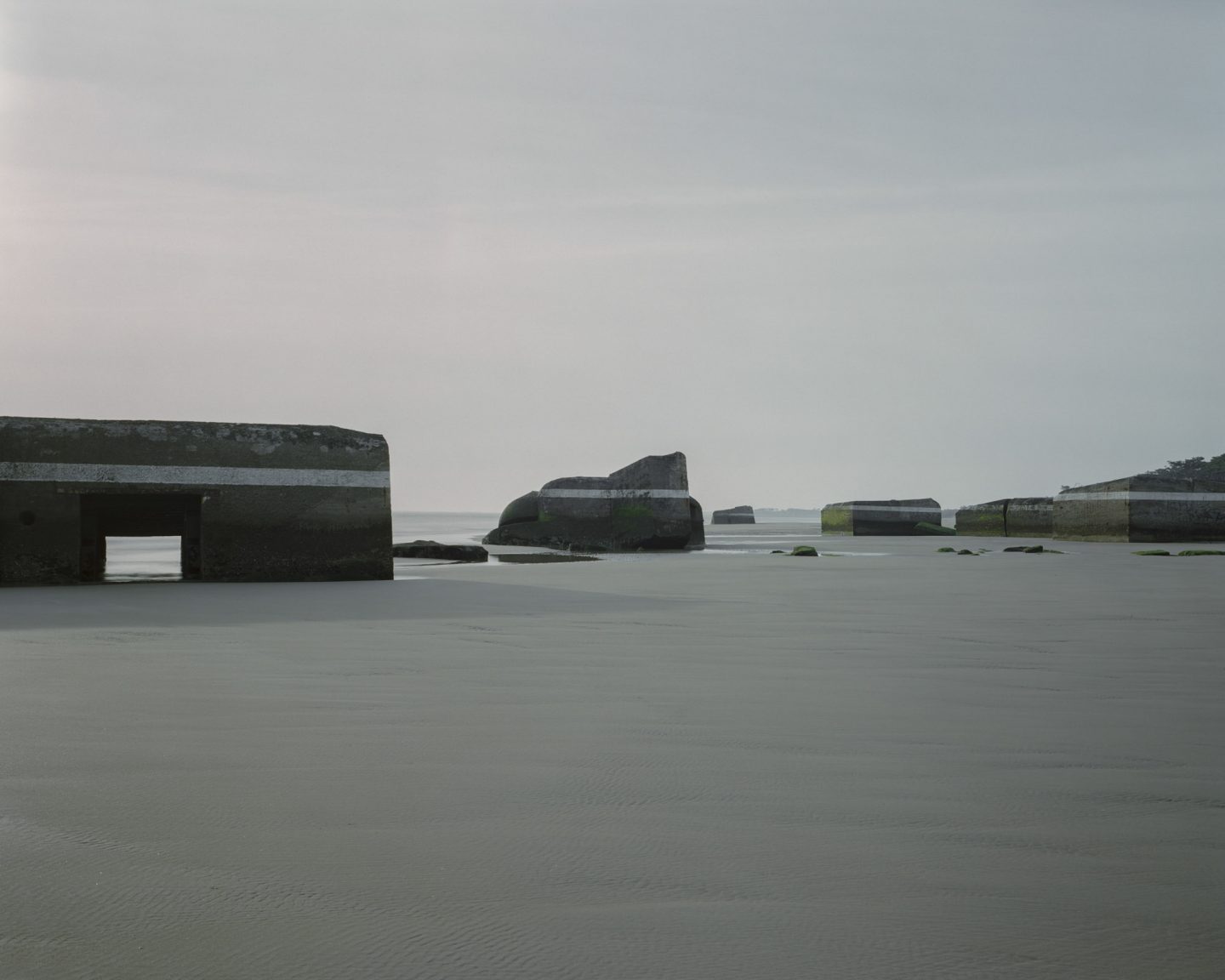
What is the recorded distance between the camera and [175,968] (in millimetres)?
1447

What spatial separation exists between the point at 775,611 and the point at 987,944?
513 centimetres

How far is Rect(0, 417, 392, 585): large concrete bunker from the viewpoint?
989 cm

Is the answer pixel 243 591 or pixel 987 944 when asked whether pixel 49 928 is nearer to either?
pixel 987 944

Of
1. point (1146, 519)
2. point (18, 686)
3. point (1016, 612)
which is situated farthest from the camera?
point (1146, 519)

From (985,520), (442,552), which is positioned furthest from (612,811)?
(985,520)

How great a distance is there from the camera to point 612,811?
2174 millimetres

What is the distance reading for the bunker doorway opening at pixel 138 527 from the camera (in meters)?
10.7

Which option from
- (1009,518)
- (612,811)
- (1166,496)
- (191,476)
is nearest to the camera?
(612,811)

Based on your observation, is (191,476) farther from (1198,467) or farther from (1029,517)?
(1198,467)

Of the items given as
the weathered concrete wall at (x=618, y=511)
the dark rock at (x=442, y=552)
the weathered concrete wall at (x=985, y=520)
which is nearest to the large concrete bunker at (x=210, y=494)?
the dark rock at (x=442, y=552)

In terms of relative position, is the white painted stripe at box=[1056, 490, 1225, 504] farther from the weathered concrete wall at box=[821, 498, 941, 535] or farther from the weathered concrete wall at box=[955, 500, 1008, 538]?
the weathered concrete wall at box=[821, 498, 941, 535]

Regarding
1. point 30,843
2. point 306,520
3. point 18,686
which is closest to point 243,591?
point 306,520

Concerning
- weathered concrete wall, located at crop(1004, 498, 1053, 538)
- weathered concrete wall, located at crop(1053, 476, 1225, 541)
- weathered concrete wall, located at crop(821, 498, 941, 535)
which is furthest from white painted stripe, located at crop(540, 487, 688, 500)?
weathered concrete wall, located at crop(821, 498, 941, 535)

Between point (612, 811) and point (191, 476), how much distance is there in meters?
9.08
